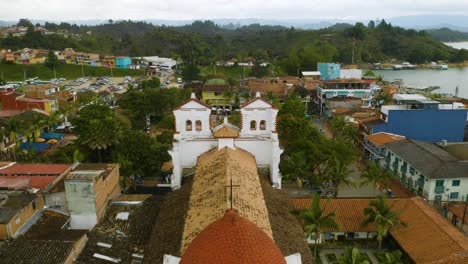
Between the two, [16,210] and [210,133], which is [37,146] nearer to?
[16,210]

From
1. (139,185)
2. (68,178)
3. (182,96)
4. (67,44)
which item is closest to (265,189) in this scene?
(68,178)

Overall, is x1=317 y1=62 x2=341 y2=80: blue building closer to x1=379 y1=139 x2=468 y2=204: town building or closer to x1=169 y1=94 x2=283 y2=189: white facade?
x1=379 y1=139 x2=468 y2=204: town building

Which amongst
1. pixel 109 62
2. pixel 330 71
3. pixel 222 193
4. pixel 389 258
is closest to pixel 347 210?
pixel 389 258

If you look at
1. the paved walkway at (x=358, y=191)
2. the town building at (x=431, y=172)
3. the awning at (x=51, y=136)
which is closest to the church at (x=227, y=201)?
the paved walkway at (x=358, y=191)

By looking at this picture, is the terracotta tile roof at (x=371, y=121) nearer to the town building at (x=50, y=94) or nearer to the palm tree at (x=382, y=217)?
the palm tree at (x=382, y=217)

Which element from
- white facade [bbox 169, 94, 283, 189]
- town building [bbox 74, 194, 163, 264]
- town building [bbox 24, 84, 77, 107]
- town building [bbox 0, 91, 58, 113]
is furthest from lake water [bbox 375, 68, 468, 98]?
town building [bbox 74, 194, 163, 264]
